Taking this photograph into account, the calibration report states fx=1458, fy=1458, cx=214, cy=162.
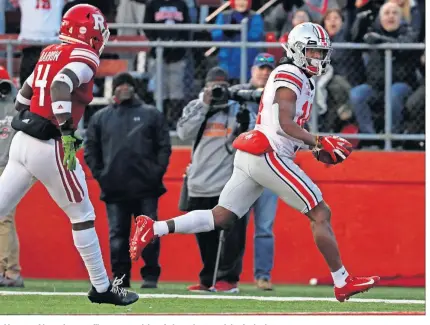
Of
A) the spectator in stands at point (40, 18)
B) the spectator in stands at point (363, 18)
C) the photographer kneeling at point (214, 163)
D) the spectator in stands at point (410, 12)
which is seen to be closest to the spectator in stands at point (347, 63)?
the spectator in stands at point (363, 18)

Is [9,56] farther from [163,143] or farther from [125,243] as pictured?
[125,243]

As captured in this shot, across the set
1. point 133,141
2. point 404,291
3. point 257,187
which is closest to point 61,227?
point 133,141

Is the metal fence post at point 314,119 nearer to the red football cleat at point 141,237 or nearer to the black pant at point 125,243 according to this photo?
the black pant at point 125,243

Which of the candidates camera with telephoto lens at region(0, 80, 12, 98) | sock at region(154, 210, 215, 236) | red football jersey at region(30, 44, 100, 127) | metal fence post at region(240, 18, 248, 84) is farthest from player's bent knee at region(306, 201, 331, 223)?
metal fence post at region(240, 18, 248, 84)

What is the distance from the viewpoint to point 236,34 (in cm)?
1570

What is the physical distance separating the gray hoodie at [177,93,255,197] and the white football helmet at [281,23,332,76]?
2109 mm

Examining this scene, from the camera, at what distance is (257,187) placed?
37.1 feet

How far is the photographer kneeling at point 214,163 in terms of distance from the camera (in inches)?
524

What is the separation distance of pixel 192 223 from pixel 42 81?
169 cm

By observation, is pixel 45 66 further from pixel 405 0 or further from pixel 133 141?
pixel 405 0

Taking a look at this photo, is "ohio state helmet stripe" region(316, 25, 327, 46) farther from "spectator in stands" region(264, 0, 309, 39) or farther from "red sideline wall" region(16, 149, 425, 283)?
"spectator in stands" region(264, 0, 309, 39)

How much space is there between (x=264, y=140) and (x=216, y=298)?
1.70m

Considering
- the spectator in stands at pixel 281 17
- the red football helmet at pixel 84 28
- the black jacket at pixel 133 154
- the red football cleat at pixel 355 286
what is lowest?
the red football cleat at pixel 355 286

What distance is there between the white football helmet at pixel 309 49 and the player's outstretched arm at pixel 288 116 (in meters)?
0.38
